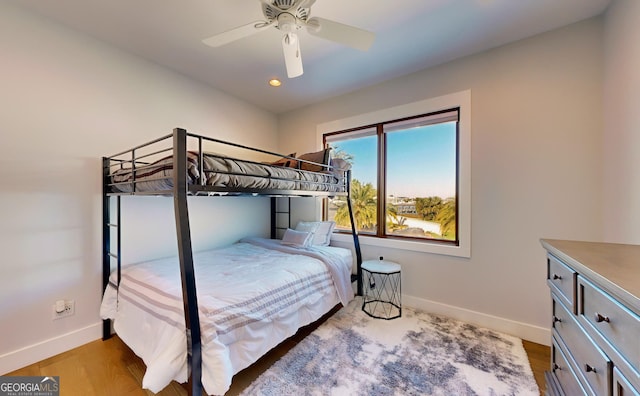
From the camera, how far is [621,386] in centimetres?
65

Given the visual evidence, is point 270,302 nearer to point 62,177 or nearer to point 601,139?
point 62,177

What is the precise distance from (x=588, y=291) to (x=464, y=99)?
211 centimetres

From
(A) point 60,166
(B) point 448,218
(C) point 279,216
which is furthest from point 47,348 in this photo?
(B) point 448,218

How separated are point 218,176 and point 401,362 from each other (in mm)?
1878

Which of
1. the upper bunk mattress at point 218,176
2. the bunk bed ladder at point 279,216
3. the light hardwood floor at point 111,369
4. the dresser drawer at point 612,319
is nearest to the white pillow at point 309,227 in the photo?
Result: the bunk bed ladder at point 279,216

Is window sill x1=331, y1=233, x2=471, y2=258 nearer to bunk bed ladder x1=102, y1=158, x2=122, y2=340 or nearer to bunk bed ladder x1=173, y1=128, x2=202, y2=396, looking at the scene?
bunk bed ladder x1=173, y1=128, x2=202, y2=396

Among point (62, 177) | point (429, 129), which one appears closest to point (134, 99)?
point (62, 177)

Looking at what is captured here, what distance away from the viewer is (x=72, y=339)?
1999mm

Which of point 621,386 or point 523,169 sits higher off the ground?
point 523,169

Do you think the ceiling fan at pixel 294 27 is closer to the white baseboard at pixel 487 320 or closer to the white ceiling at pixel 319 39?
the white ceiling at pixel 319 39

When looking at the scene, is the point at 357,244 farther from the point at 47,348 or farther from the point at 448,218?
the point at 47,348

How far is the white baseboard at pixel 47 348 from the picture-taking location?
174cm

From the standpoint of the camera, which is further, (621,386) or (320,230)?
(320,230)

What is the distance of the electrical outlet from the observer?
1.93 m
